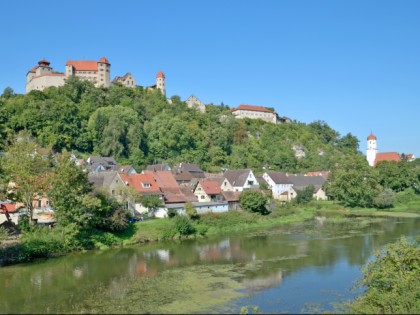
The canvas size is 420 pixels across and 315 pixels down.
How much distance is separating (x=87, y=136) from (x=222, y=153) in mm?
27439

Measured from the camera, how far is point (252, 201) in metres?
53.5

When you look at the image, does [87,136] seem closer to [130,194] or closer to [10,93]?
[10,93]

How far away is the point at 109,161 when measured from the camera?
238 feet

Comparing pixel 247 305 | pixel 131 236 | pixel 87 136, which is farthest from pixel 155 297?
pixel 87 136

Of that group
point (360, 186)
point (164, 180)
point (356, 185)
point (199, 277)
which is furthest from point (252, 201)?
point (199, 277)

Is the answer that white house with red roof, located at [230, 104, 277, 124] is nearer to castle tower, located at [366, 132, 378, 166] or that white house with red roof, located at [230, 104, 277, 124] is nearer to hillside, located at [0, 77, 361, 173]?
hillside, located at [0, 77, 361, 173]

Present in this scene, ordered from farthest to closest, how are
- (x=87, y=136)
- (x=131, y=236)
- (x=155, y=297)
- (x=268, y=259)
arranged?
(x=87, y=136) < (x=131, y=236) < (x=268, y=259) < (x=155, y=297)

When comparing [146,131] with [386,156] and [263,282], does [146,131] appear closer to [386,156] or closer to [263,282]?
[386,156]

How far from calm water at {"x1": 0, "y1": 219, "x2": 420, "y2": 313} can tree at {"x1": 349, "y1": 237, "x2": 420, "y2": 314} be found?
1.87 m

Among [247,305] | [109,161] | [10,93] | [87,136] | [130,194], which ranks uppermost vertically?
[10,93]

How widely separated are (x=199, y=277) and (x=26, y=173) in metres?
17.9

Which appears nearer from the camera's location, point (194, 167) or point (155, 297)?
point (155, 297)

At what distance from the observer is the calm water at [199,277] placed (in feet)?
70.5

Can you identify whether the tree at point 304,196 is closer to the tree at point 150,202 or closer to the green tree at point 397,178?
the green tree at point 397,178
